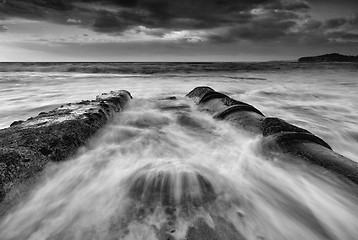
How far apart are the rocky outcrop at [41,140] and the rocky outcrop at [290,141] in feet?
7.16

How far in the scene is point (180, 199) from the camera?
196 cm

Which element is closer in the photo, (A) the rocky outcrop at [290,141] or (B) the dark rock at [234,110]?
(A) the rocky outcrop at [290,141]

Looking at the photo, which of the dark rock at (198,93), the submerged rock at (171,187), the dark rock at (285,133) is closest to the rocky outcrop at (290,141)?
the dark rock at (285,133)

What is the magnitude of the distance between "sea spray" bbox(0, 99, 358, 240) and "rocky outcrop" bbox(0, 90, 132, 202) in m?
0.15

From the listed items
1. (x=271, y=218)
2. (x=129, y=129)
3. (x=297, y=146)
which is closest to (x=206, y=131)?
(x=129, y=129)

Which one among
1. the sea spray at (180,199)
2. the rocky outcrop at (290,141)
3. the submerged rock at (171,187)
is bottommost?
the sea spray at (180,199)

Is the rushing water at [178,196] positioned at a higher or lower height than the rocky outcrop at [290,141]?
lower

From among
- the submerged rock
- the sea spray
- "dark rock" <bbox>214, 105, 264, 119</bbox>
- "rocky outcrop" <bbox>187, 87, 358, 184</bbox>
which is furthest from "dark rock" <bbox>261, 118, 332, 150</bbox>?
the submerged rock

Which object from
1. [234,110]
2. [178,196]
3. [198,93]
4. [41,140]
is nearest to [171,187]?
[178,196]

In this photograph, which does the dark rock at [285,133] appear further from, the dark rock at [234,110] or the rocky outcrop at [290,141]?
the dark rock at [234,110]

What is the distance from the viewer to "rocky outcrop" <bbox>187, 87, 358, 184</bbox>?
2213 mm

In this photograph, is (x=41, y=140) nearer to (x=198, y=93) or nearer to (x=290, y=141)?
(x=290, y=141)

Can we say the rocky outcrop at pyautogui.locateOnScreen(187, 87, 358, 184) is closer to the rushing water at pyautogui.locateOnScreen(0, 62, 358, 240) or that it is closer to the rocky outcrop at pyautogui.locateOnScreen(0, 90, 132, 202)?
the rushing water at pyautogui.locateOnScreen(0, 62, 358, 240)

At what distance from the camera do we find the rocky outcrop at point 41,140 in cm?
197
